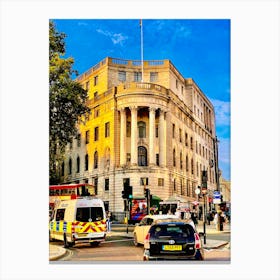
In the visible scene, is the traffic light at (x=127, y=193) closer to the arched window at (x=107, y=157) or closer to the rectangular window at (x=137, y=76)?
the arched window at (x=107, y=157)

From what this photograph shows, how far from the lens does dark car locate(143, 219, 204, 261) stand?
1084cm

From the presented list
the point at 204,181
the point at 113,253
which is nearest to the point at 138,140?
the point at 204,181

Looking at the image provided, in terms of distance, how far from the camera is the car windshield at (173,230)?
10906 millimetres

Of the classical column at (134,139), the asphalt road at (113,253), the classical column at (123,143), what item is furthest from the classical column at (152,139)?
the asphalt road at (113,253)

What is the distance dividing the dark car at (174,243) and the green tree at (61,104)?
19.0 feet

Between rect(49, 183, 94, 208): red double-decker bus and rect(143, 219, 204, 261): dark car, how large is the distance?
4.07m

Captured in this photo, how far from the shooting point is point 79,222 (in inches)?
571

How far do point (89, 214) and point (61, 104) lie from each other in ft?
16.7

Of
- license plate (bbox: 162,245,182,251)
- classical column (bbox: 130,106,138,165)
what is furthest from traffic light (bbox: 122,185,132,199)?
license plate (bbox: 162,245,182,251)

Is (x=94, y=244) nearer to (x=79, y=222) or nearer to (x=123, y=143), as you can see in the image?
(x=79, y=222)
